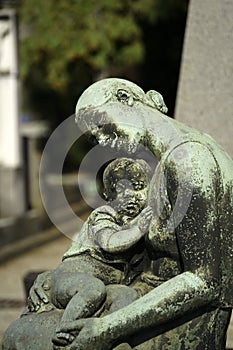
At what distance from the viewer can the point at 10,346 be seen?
300 cm

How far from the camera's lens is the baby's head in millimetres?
3156

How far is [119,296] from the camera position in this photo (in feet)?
9.80

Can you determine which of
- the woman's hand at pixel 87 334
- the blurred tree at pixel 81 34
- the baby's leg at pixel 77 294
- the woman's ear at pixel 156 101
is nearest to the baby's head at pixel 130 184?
the woman's ear at pixel 156 101

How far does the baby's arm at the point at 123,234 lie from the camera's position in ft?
10.1

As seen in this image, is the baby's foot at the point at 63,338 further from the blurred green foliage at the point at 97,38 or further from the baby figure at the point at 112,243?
the blurred green foliage at the point at 97,38

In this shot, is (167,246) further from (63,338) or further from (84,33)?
(84,33)

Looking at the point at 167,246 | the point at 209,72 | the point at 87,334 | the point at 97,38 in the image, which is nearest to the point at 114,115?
the point at 167,246

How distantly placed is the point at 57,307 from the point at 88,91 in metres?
0.78

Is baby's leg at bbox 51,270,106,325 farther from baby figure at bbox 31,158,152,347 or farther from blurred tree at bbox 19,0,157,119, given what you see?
blurred tree at bbox 19,0,157,119

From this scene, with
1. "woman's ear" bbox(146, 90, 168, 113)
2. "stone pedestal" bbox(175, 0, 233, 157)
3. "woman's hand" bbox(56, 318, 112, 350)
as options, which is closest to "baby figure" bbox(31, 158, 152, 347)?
"woman's hand" bbox(56, 318, 112, 350)

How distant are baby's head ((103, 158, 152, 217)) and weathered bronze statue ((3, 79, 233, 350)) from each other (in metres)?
0.05

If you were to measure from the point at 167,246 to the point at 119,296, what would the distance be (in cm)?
25

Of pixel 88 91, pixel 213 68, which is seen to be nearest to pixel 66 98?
pixel 213 68

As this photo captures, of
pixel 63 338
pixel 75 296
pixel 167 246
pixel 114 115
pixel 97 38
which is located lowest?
pixel 97 38
